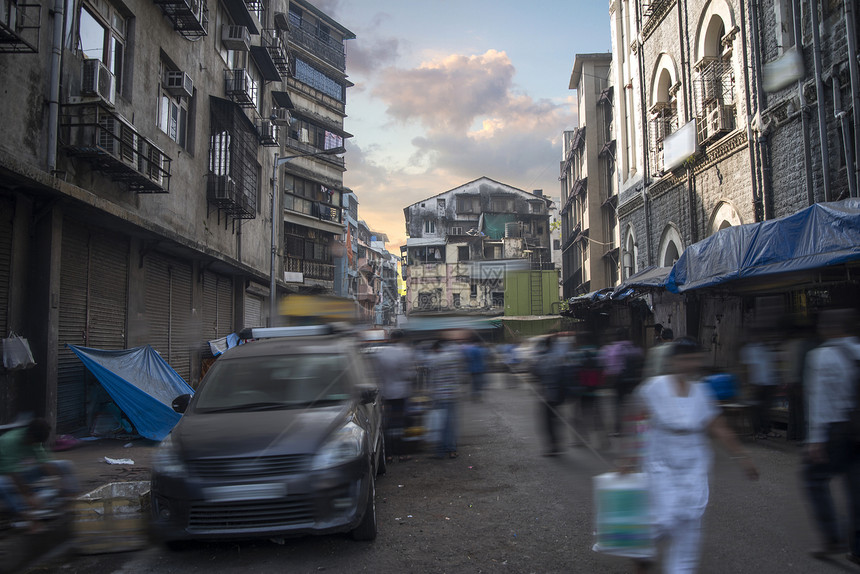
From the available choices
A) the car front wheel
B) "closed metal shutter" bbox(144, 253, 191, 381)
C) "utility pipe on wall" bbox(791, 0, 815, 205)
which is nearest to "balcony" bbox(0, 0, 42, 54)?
"closed metal shutter" bbox(144, 253, 191, 381)

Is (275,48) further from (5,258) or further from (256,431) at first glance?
(256,431)

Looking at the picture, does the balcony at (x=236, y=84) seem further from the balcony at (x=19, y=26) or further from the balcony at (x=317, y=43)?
the balcony at (x=317, y=43)

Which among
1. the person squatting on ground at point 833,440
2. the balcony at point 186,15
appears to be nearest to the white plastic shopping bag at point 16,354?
the balcony at point 186,15

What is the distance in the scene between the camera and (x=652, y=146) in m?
20.6

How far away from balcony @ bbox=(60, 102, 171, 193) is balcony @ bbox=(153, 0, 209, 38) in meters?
3.81

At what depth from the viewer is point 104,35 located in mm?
11648

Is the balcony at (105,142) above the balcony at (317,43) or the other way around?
the other way around

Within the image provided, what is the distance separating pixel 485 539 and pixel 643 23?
2024cm

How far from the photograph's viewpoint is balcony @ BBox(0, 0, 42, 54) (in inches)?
318

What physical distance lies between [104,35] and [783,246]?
1212 cm

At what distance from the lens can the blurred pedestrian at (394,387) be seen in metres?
8.72

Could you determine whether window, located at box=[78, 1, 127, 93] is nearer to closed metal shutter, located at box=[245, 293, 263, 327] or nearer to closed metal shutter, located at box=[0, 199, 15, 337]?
closed metal shutter, located at box=[0, 199, 15, 337]

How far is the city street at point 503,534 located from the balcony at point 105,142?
7108 mm

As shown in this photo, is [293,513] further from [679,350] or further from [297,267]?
[297,267]
